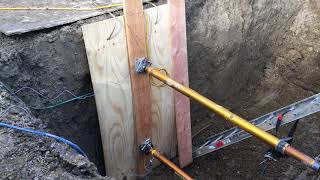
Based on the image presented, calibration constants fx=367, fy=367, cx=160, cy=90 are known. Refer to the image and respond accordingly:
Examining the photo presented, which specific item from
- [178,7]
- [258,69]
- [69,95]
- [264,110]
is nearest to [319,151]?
[264,110]

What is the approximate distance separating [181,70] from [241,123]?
1328 millimetres

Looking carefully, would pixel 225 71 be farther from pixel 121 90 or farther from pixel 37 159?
pixel 37 159

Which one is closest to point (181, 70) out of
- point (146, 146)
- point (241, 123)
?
point (146, 146)

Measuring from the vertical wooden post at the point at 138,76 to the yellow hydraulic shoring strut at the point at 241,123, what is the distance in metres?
0.10

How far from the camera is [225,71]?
4770 mm

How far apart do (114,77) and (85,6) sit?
84cm

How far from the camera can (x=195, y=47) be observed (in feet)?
13.9

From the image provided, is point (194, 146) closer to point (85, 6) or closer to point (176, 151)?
point (176, 151)

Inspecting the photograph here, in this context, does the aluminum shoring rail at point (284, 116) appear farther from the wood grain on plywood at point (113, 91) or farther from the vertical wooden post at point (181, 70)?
the wood grain on plywood at point (113, 91)

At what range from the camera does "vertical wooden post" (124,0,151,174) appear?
10.9 feet

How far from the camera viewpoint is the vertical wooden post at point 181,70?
12.0ft

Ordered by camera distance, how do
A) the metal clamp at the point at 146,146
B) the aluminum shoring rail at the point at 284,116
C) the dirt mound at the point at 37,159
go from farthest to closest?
1. the metal clamp at the point at 146,146
2. the aluminum shoring rail at the point at 284,116
3. the dirt mound at the point at 37,159

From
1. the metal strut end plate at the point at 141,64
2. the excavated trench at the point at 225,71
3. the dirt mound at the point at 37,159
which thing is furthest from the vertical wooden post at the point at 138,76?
the dirt mound at the point at 37,159

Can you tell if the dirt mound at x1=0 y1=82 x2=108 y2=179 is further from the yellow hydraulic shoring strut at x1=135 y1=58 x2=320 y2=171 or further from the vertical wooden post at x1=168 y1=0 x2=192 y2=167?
the vertical wooden post at x1=168 y1=0 x2=192 y2=167
